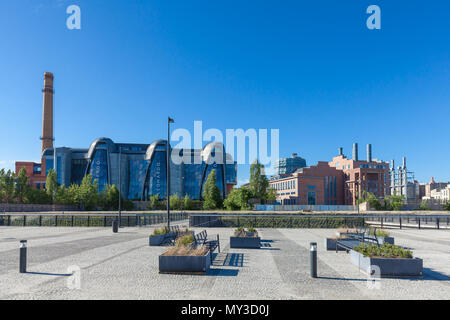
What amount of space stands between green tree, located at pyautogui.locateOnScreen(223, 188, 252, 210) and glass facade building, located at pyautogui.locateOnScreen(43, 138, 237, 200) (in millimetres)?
34656

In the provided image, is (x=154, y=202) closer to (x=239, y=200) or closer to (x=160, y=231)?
(x=239, y=200)

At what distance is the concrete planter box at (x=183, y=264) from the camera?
9500 millimetres

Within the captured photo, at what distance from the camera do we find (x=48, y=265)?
35.0 ft

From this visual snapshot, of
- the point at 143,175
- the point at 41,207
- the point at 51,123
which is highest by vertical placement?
the point at 51,123

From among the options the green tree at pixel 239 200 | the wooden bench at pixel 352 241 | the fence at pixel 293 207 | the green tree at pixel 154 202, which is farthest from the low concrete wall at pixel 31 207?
the wooden bench at pixel 352 241

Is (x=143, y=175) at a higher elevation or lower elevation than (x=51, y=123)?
lower

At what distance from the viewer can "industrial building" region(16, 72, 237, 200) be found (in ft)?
347

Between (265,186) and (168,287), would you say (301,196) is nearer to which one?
(265,186)

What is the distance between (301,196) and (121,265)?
91950 millimetres

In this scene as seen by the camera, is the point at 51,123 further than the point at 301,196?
Yes

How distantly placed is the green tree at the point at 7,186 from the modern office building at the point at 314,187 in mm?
68347
